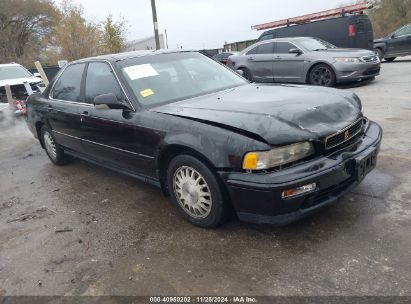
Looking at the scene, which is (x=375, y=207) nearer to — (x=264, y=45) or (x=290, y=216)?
(x=290, y=216)

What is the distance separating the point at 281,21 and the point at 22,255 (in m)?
15.2

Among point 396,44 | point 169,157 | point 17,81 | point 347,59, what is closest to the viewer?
point 169,157

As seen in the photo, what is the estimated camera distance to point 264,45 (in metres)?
11.8

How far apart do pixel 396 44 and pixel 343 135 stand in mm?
15321

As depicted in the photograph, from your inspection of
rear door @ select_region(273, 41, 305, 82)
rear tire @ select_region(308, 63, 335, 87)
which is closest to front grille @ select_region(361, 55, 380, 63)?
rear tire @ select_region(308, 63, 335, 87)

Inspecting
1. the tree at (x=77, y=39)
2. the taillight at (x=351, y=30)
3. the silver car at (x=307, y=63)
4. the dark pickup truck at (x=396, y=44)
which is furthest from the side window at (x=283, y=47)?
the tree at (x=77, y=39)

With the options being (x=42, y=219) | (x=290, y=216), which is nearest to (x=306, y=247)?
(x=290, y=216)

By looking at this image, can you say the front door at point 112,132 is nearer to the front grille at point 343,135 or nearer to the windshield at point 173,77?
the windshield at point 173,77

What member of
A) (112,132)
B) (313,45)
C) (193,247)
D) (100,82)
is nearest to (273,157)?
(193,247)

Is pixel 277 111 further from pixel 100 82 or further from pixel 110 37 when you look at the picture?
pixel 110 37

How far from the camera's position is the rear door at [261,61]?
1159cm

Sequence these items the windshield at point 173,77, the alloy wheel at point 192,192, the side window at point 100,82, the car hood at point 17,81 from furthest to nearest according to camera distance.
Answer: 1. the car hood at point 17,81
2. the side window at point 100,82
3. the windshield at point 173,77
4. the alloy wheel at point 192,192

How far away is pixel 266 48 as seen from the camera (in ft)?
38.5

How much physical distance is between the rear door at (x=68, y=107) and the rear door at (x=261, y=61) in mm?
7228
